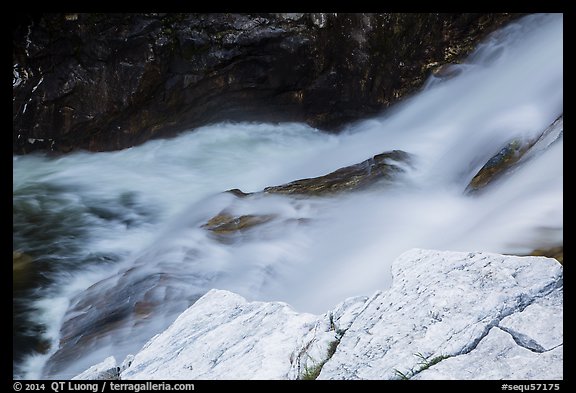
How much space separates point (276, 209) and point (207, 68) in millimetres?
2860

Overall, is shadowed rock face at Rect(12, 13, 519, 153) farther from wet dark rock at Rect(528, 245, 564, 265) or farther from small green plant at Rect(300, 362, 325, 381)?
small green plant at Rect(300, 362, 325, 381)

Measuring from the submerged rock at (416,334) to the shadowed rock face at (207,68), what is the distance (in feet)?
16.4

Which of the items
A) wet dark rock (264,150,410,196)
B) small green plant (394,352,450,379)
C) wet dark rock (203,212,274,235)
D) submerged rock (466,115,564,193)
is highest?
submerged rock (466,115,564,193)

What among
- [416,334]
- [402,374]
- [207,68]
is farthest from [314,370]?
[207,68]

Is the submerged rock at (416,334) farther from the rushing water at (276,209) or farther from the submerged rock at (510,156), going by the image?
the submerged rock at (510,156)

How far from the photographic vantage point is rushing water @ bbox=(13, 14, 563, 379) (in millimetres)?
4961

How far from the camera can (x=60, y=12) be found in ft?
24.3

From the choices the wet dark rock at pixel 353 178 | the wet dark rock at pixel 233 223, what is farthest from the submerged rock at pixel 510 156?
the wet dark rock at pixel 233 223

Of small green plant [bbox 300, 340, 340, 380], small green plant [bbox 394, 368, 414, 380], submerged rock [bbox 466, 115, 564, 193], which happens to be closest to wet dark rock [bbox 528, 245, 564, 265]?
small green plant [bbox 394, 368, 414, 380]

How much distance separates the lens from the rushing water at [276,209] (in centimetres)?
496

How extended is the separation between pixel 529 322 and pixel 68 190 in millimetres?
6668

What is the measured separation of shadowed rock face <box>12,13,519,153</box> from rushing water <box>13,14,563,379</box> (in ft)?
1.04

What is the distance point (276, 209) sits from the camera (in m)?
6.39

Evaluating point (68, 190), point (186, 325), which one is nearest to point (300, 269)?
point (186, 325)
